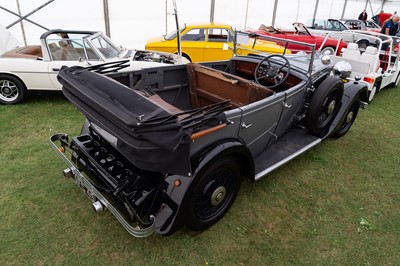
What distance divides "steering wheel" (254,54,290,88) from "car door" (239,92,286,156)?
29.1 inches

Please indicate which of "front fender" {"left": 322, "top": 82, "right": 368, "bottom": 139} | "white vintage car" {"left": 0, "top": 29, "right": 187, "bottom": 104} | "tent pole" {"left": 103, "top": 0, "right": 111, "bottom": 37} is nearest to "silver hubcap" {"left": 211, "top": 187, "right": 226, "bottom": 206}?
"front fender" {"left": 322, "top": 82, "right": 368, "bottom": 139}

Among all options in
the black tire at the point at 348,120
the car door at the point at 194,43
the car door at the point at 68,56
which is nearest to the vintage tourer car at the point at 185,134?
the black tire at the point at 348,120

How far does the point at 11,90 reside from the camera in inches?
224

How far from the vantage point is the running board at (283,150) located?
342cm

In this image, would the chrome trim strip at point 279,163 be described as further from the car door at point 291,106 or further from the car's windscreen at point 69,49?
the car's windscreen at point 69,49

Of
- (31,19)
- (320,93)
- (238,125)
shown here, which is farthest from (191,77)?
(31,19)

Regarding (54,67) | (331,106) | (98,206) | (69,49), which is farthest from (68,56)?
(331,106)

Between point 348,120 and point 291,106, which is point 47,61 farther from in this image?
point 348,120

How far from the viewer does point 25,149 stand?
4203mm

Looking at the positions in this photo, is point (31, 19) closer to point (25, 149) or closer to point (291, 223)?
point (25, 149)

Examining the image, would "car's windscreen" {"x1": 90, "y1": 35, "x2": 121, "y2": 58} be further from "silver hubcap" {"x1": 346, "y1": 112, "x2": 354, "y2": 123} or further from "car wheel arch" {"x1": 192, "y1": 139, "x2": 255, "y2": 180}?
"silver hubcap" {"x1": 346, "y1": 112, "x2": 354, "y2": 123}

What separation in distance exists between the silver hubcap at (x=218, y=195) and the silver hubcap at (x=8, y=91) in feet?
16.5

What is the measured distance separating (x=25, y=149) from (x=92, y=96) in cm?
254

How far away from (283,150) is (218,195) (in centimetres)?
140
